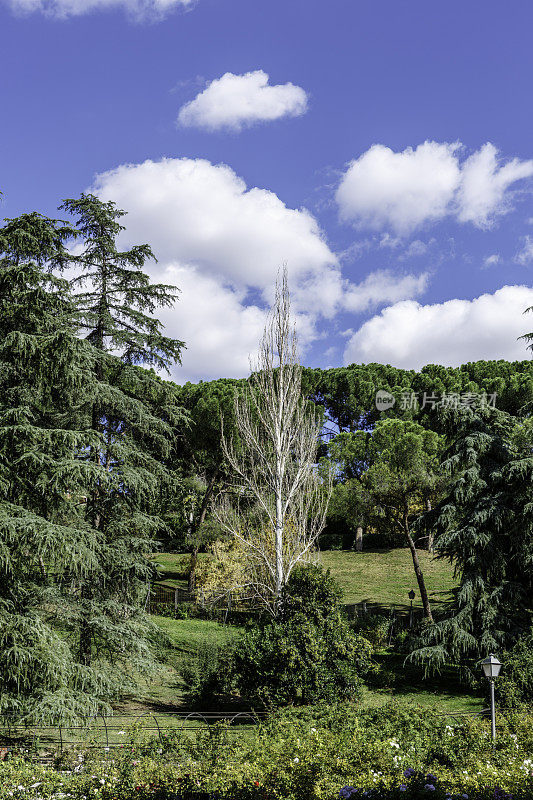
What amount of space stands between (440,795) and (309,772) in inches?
52.9

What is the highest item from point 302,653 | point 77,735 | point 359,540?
point 359,540

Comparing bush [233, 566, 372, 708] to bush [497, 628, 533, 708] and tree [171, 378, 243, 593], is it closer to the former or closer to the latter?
bush [497, 628, 533, 708]

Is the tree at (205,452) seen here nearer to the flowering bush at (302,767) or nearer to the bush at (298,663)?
the bush at (298,663)

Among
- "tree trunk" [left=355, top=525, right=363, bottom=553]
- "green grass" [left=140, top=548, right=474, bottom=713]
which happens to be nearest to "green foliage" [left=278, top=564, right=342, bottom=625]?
"green grass" [left=140, top=548, right=474, bottom=713]

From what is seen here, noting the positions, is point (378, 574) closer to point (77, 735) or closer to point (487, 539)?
point (487, 539)

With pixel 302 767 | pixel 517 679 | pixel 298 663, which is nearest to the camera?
pixel 302 767

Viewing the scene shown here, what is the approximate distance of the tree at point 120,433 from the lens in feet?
40.4

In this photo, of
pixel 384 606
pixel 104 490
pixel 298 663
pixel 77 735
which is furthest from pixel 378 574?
pixel 77 735

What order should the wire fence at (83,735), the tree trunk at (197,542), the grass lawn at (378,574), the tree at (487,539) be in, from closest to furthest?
the wire fence at (83,735), the tree at (487,539), the tree trunk at (197,542), the grass lawn at (378,574)

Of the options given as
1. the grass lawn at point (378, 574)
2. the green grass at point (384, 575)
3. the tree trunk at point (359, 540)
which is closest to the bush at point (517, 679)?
the green grass at point (384, 575)

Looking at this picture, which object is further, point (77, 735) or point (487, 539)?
point (487, 539)

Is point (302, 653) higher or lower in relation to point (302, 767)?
lower

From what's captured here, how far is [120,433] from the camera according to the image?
45.3 feet

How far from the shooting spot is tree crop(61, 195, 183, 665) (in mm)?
12320
